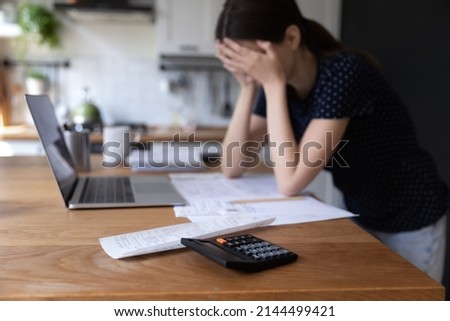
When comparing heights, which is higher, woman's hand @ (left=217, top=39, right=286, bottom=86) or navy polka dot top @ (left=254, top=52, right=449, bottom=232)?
woman's hand @ (left=217, top=39, right=286, bottom=86)

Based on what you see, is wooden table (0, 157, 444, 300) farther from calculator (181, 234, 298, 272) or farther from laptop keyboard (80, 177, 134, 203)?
laptop keyboard (80, 177, 134, 203)

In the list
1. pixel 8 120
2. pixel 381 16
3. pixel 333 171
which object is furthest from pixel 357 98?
pixel 8 120

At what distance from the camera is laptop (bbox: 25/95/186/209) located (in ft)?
2.86

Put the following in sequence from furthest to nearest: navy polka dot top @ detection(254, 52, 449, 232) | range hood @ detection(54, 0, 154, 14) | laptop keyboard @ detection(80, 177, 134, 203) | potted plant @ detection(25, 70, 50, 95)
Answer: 1. potted plant @ detection(25, 70, 50, 95)
2. range hood @ detection(54, 0, 154, 14)
3. navy polka dot top @ detection(254, 52, 449, 232)
4. laptop keyboard @ detection(80, 177, 134, 203)

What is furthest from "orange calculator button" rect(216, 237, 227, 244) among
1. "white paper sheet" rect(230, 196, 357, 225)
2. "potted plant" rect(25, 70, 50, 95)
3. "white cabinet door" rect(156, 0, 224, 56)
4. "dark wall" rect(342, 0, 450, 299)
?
"potted plant" rect(25, 70, 50, 95)

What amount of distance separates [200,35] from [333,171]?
1867mm

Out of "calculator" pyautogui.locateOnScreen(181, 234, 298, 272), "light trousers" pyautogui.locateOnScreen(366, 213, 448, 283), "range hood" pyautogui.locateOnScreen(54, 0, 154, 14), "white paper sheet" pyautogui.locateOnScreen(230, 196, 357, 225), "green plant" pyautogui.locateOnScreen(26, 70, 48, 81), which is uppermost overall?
"range hood" pyautogui.locateOnScreen(54, 0, 154, 14)

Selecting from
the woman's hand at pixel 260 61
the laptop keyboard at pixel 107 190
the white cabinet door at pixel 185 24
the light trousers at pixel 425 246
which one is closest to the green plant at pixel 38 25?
Result: the white cabinet door at pixel 185 24

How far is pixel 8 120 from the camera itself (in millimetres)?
2977

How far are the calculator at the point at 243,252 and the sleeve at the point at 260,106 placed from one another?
79 cm

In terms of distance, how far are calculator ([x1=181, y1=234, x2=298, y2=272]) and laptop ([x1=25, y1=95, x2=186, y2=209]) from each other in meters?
0.29

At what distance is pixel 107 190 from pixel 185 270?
1.72 ft

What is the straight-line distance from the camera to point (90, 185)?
1066 millimetres

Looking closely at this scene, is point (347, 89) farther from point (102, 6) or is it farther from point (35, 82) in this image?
point (35, 82)
